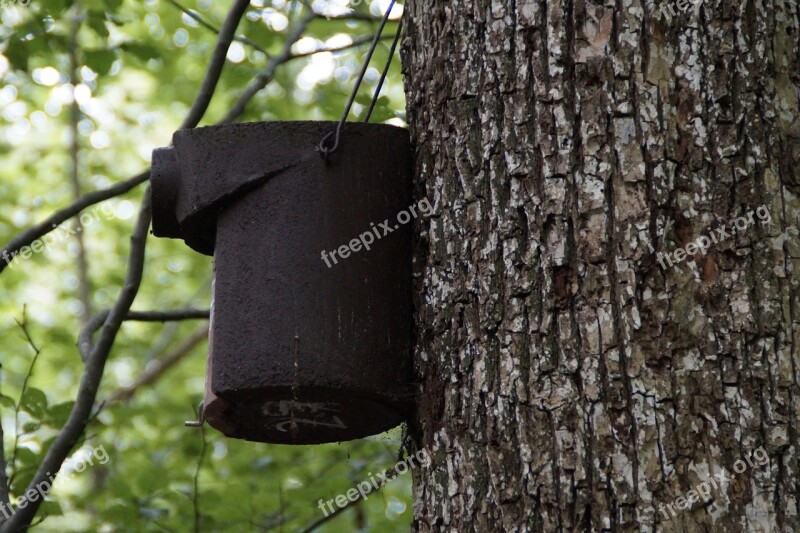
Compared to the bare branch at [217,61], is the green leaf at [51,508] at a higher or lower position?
lower

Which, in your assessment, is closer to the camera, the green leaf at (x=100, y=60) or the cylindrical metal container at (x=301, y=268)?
the cylindrical metal container at (x=301, y=268)

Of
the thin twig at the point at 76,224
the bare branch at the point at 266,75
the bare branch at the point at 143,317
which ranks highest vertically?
the thin twig at the point at 76,224

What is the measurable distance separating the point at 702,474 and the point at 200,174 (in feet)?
3.62

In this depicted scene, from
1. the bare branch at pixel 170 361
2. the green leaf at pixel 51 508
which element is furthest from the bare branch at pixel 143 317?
the bare branch at pixel 170 361

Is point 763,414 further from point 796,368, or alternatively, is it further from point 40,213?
point 40,213

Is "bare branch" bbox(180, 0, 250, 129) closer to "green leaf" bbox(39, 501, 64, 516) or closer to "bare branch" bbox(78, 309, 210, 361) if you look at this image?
"bare branch" bbox(78, 309, 210, 361)

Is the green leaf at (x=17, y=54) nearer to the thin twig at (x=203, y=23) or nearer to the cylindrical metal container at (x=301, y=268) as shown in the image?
the thin twig at (x=203, y=23)

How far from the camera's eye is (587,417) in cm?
138

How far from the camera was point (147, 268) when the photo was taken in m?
8.78

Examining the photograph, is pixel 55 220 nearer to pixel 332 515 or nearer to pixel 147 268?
pixel 332 515

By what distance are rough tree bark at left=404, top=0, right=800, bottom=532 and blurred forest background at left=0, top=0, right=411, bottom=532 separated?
1.66 ft

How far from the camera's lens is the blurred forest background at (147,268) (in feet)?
11.7

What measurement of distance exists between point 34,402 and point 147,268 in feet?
19.1

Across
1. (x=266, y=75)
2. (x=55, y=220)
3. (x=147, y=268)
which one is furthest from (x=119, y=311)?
(x=147, y=268)
